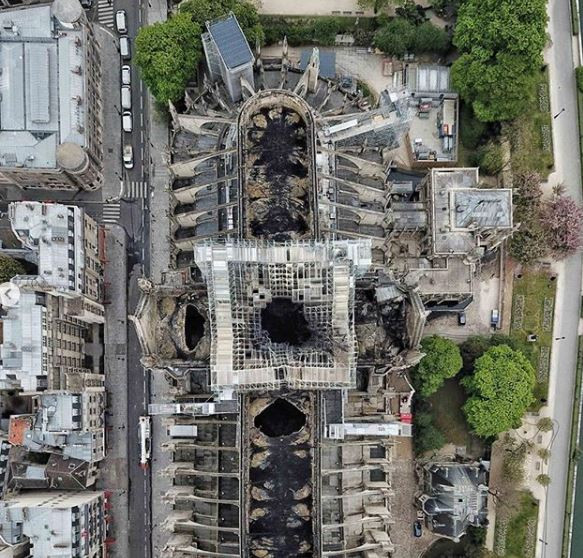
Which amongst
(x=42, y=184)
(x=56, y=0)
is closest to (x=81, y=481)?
(x=42, y=184)

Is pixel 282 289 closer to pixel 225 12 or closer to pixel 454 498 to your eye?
pixel 454 498

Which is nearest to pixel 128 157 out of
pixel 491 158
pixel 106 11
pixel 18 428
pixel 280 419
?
pixel 106 11

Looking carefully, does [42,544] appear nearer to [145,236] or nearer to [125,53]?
[145,236]

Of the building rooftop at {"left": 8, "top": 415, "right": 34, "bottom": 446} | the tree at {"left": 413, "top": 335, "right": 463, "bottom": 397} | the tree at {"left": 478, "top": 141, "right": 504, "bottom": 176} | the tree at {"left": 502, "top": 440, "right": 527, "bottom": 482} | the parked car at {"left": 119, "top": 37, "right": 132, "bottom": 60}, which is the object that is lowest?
the tree at {"left": 502, "top": 440, "right": 527, "bottom": 482}

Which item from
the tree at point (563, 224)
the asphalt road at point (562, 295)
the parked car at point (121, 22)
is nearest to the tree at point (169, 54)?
the parked car at point (121, 22)

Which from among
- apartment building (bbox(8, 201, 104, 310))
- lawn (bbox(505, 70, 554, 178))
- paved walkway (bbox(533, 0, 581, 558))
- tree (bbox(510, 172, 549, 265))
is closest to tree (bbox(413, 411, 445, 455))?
paved walkway (bbox(533, 0, 581, 558))

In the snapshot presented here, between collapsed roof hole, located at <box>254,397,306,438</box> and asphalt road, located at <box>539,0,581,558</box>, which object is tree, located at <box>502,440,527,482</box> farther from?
collapsed roof hole, located at <box>254,397,306,438</box>

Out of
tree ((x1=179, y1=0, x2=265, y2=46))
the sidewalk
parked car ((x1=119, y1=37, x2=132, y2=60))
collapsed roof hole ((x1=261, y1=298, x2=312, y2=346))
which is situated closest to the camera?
collapsed roof hole ((x1=261, y1=298, x2=312, y2=346))
